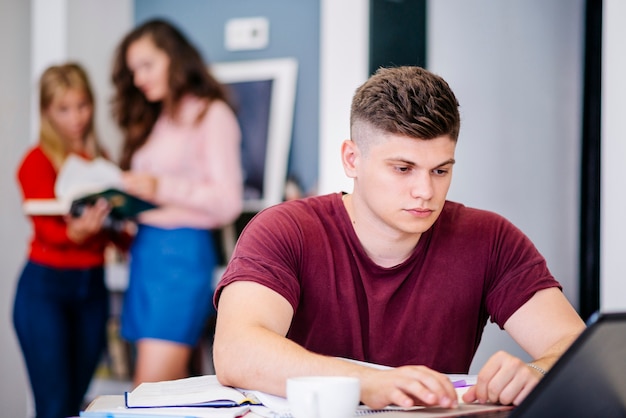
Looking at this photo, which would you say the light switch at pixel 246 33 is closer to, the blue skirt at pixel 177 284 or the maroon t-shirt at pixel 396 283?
the blue skirt at pixel 177 284

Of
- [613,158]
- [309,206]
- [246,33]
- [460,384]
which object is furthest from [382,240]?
[246,33]

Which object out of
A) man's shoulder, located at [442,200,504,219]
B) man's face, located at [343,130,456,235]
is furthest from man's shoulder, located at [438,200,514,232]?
man's face, located at [343,130,456,235]

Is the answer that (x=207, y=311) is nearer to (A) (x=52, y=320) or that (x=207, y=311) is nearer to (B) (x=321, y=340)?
(A) (x=52, y=320)

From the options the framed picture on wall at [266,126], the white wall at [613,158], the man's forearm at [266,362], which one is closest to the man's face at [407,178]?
the man's forearm at [266,362]

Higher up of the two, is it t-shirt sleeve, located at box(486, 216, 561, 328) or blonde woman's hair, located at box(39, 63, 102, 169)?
blonde woman's hair, located at box(39, 63, 102, 169)

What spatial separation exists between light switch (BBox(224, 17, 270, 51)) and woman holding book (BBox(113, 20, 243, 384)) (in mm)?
141

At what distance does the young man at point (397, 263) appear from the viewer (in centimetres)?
145

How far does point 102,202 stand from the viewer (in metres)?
3.07

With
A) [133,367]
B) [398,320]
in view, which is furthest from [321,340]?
[133,367]

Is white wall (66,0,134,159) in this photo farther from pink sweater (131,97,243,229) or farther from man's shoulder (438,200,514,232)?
man's shoulder (438,200,514,232)

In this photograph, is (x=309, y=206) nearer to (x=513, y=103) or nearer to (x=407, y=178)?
(x=407, y=178)

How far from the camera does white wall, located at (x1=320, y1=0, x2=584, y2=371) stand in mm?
2863

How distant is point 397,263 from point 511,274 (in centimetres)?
23

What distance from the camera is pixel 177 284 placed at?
117 inches
